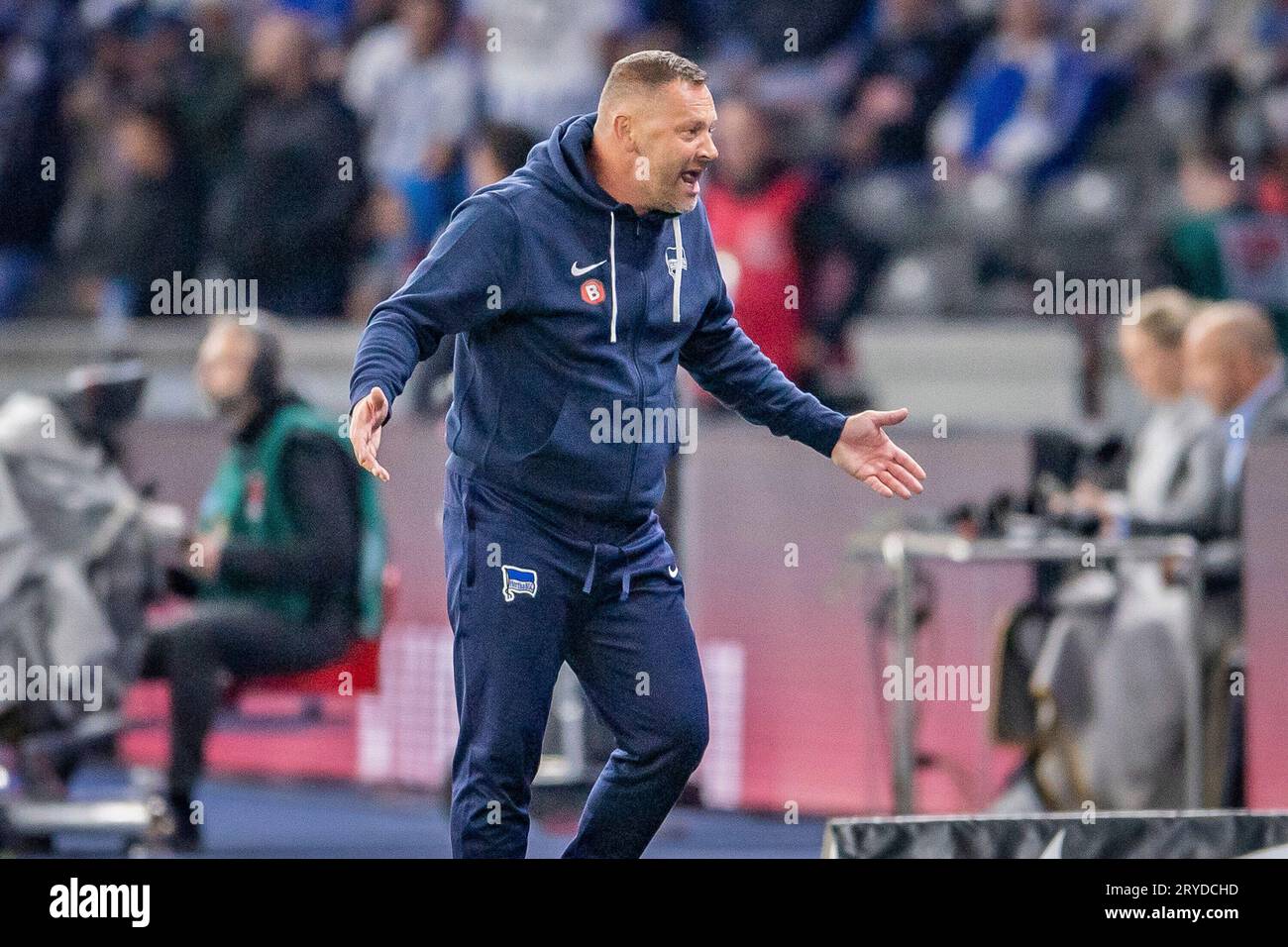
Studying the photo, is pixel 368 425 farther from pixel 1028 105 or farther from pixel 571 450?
pixel 1028 105

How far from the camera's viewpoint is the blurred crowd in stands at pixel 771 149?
376 inches

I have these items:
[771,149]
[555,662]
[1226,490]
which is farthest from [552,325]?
[771,149]

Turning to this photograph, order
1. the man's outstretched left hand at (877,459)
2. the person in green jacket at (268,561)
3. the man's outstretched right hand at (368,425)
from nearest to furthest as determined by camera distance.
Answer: the man's outstretched right hand at (368,425)
the man's outstretched left hand at (877,459)
the person in green jacket at (268,561)

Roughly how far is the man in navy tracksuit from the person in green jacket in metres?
2.97

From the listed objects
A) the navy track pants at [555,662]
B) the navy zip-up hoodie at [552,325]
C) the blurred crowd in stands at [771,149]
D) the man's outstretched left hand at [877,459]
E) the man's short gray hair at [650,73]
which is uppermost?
the blurred crowd in stands at [771,149]

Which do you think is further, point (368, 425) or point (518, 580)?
point (518, 580)

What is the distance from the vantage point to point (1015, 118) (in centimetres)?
1027

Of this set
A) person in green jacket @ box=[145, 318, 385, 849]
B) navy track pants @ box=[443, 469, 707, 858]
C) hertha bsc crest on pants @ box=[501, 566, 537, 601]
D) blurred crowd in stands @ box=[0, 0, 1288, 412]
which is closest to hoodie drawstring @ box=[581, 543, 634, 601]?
navy track pants @ box=[443, 469, 707, 858]

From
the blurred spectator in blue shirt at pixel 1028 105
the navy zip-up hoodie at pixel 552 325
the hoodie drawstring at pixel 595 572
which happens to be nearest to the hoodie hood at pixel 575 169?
the navy zip-up hoodie at pixel 552 325

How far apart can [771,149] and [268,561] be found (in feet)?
11.1

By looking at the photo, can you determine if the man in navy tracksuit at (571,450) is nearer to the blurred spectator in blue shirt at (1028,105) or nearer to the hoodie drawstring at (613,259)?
the hoodie drawstring at (613,259)

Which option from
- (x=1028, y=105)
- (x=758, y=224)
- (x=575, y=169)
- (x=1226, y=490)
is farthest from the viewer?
(x=1028, y=105)

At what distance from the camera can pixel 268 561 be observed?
7.84 meters
